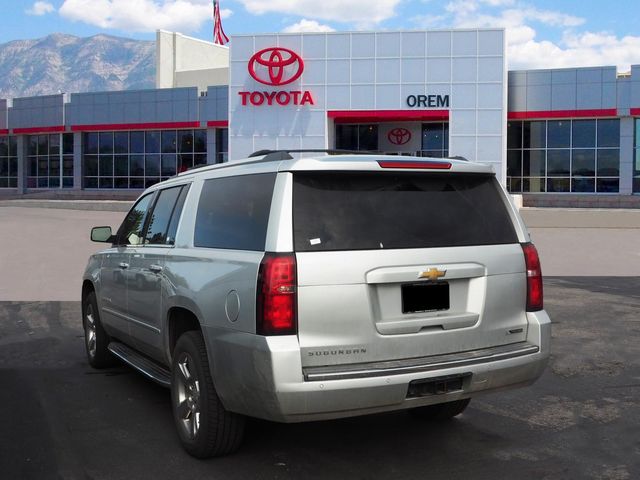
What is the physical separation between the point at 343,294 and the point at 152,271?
1907mm

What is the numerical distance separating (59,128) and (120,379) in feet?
145

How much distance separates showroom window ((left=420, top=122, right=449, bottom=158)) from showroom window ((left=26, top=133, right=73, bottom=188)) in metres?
23.9

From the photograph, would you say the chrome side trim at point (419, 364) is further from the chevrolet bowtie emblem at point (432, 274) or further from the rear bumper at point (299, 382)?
the chevrolet bowtie emblem at point (432, 274)

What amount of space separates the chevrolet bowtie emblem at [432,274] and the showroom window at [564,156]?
3625cm

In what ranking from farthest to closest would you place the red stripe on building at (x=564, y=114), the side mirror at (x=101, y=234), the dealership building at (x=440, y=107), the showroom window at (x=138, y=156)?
the showroom window at (x=138, y=156)
the red stripe on building at (x=564, y=114)
the dealership building at (x=440, y=107)
the side mirror at (x=101, y=234)

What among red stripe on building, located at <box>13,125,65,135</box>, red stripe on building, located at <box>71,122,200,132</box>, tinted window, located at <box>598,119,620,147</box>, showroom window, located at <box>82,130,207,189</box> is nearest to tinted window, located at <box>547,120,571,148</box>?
tinted window, located at <box>598,119,620,147</box>

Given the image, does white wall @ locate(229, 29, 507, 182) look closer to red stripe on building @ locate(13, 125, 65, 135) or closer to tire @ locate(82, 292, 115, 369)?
red stripe on building @ locate(13, 125, 65, 135)

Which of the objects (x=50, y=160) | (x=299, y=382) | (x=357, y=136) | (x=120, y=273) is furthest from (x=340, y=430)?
(x=50, y=160)

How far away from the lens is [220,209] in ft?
15.0

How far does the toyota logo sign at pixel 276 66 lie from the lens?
3625cm

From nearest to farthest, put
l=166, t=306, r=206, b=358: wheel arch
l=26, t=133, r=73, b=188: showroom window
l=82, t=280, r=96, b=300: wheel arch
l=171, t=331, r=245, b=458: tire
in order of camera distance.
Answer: l=171, t=331, r=245, b=458: tire
l=166, t=306, r=206, b=358: wheel arch
l=82, t=280, r=96, b=300: wheel arch
l=26, t=133, r=73, b=188: showroom window

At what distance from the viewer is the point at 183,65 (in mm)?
51812

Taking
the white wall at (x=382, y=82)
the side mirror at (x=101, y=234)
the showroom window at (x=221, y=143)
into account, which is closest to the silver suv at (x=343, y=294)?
the side mirror at (x=101, y=234)

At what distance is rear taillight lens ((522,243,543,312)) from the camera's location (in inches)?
176
